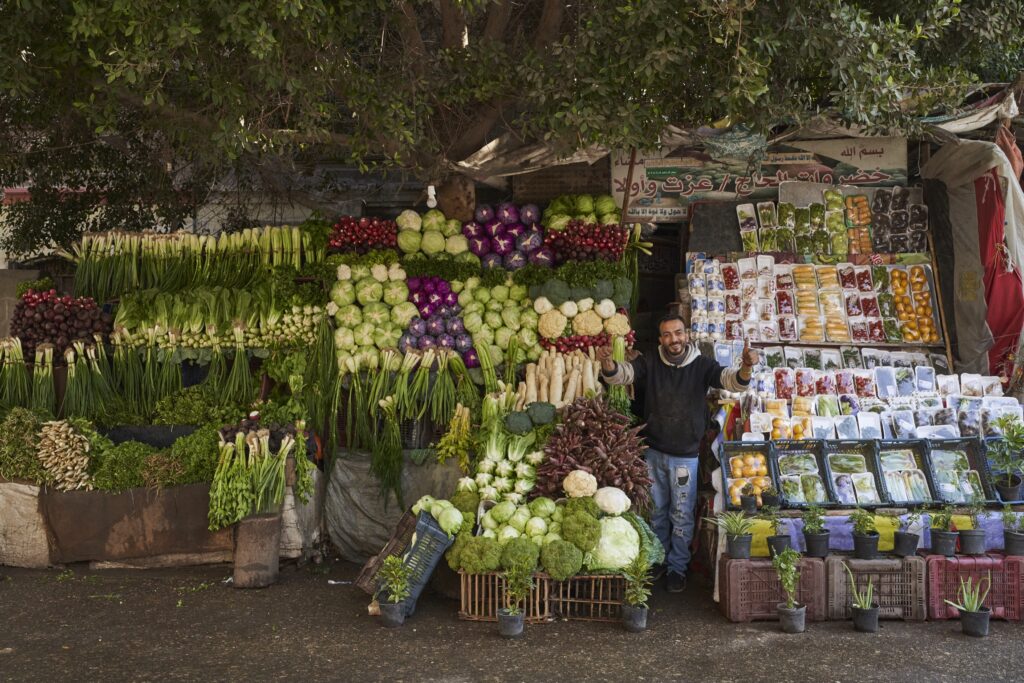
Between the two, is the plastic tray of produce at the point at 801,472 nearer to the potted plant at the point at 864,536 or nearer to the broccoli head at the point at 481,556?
Answer: the potted plant at the point at 864,536

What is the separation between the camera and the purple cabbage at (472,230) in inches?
309

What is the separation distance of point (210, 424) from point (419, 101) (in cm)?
300

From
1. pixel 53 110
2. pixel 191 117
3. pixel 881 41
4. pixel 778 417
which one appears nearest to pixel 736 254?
pixel 778 417

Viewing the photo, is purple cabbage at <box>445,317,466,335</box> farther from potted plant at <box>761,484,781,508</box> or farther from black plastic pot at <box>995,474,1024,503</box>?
black plastic pot at <box>995,474,1024,503</box>

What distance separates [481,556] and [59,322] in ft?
15.0

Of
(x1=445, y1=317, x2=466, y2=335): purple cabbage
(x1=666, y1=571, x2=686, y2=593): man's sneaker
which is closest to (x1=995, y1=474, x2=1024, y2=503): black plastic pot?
(x1=666, y1=571, x2=686, y2=593): man's sneaker

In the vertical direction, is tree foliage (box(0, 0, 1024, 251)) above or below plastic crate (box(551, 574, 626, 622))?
above

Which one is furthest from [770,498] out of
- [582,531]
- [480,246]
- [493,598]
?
[480,246]

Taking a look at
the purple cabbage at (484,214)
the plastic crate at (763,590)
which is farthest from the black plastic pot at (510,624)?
the purple cabbage at (484,214)

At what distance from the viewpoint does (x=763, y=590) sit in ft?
18.4

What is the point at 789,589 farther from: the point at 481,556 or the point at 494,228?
the point at 494,228

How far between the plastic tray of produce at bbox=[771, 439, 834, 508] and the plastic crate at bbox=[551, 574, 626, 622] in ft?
4.08

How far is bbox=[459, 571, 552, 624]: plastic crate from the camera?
223 inches

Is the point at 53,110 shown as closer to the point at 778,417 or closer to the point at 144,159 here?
the point at 144,159
